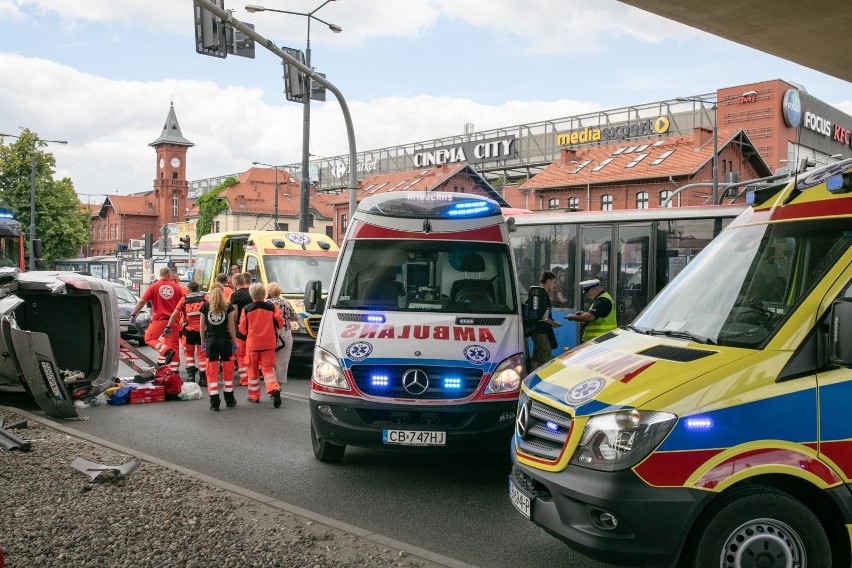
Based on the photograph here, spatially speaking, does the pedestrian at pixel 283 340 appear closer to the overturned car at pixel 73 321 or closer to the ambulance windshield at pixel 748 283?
the overturned car at pixel 73 321

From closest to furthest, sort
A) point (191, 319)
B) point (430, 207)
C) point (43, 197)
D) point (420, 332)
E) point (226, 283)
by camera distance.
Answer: point (420, 332) → point (430, 207) → point (191, 319) → point (226, 283) → point (43, 197)

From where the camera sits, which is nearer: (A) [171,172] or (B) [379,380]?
(B) [379,380]

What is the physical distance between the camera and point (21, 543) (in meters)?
5.56

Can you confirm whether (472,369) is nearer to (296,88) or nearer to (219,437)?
(219,437)

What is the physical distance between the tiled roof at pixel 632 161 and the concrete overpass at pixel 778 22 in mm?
45147

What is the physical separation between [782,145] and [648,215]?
2486 inches

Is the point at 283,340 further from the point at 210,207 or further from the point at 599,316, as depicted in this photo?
the point at 210,207

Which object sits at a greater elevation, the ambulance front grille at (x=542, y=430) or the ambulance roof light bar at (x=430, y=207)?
the ambulance roof light bar at (x=430, y=207)

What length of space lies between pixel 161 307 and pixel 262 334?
11.6ft

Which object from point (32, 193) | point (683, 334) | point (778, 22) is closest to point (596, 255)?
point (778, 22)

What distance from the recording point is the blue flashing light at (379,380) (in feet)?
24.5

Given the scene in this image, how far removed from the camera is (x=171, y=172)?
12200cm

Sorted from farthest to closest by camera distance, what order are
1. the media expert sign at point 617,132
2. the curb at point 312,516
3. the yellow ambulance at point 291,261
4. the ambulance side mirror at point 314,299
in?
the media expert sign at point 617,132
the yellow ambulance at point 291,261
the ambulance side mirror at point 314,299
the curb at point 312,516

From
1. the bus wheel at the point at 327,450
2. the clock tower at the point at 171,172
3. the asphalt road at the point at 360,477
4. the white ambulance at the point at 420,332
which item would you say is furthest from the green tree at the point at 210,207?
the bus wheel at the point at 327,450
